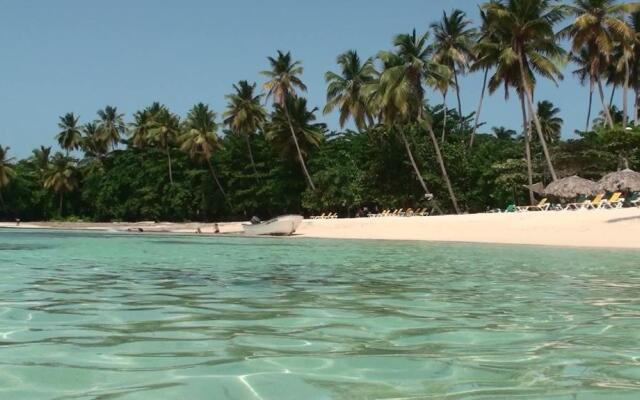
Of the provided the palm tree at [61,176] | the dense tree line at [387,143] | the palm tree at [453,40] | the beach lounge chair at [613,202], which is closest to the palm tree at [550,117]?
the dense tree line at [387,143]

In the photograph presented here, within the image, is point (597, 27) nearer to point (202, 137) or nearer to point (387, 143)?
point (387, 143)

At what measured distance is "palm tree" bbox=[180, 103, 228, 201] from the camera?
48094mm

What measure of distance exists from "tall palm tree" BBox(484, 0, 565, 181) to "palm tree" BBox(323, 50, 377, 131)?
448 inches

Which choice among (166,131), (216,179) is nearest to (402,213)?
(216,179)

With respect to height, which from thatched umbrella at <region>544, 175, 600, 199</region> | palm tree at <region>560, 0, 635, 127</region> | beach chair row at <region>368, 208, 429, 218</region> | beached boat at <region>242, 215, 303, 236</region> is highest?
palm tree at <region>560, 0, 635, 127</region>

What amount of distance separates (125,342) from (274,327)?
1.14 meters

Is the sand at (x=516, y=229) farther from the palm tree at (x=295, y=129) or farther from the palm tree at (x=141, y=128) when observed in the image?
the palm tree at (x=141, y=128)

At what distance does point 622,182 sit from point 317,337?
24980 mm

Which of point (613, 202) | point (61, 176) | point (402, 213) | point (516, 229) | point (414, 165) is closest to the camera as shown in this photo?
point (516, 229)

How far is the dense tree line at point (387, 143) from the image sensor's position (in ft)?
104

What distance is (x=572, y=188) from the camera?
91.1ft

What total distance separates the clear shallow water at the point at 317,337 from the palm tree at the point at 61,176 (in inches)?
2177

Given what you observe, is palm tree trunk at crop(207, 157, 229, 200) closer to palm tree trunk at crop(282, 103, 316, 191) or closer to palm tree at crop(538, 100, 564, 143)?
palm tree trunk at crop(282, 103, 316, 191)

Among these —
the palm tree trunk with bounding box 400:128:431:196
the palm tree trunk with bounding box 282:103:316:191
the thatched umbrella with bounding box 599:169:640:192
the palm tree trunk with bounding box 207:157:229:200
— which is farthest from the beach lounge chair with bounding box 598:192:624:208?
the palm tree trunk with bounding box 207:157:229:200
